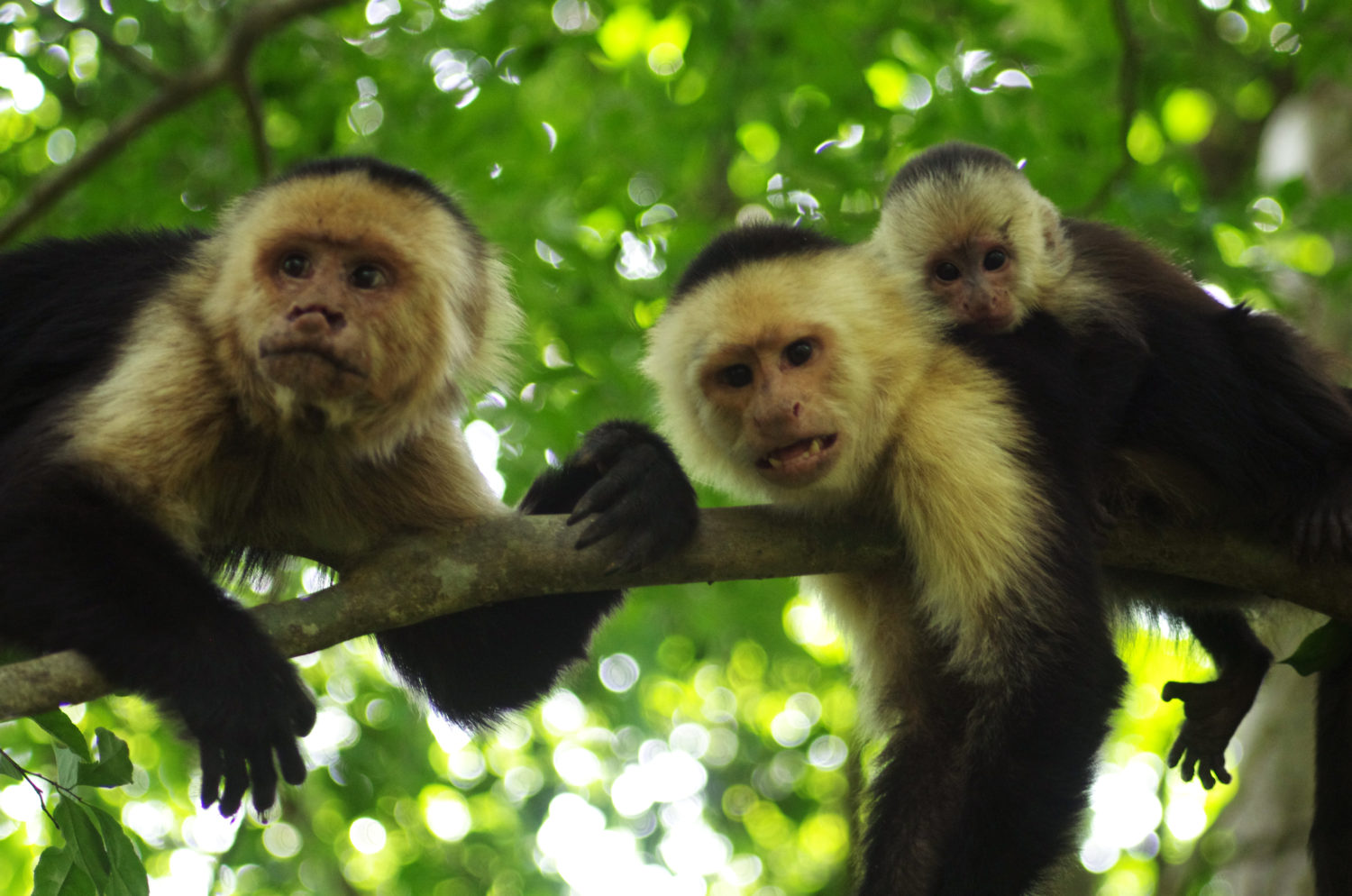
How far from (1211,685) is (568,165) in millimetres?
3853

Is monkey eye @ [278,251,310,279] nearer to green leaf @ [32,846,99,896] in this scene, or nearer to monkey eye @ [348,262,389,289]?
monkey eye @ [348,262,389,289]

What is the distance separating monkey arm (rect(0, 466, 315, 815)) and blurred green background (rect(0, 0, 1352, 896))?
1394mm

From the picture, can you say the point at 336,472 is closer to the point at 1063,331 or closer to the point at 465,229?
the point at 465,229

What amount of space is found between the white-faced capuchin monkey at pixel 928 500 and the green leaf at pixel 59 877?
6.44ft

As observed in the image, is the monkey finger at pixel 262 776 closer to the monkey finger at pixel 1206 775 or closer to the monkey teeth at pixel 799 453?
the monkey teeth at pixel 799 453

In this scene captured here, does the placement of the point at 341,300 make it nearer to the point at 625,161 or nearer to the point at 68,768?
the point at 68,768

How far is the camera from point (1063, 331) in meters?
3.92

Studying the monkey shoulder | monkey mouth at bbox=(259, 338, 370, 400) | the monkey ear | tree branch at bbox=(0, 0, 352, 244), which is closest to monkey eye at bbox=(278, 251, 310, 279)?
monkey mouth at bbox=(259, 338, 370, 400)

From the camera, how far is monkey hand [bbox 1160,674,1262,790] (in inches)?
164

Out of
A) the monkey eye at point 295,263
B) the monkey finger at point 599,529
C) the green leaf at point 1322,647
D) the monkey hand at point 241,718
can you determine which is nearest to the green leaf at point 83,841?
the monkey hand at point 241,718

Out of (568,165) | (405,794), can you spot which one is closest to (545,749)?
(405,794)

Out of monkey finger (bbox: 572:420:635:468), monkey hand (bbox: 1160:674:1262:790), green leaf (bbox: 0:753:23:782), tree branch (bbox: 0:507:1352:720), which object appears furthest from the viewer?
monkey hand (bbox: 1160:674:1262:790)

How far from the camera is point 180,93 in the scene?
19.0ft

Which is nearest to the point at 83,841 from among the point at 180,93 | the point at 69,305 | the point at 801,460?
the point at 69,305
